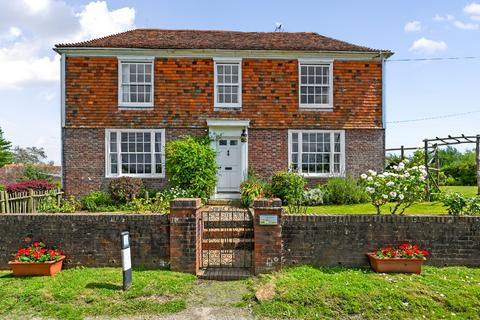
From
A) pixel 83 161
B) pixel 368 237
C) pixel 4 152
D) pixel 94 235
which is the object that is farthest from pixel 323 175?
pixel 4 152

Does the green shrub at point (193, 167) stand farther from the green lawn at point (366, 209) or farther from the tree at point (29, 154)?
the tree at point (29, 154)

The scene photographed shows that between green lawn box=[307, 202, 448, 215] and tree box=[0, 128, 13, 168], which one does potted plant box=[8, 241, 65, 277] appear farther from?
tree box=[0, 128, 13, 168]

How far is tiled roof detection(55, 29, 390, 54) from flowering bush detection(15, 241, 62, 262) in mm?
9935

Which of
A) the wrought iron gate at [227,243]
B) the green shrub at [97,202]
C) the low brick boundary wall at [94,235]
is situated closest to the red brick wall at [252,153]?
the green shrub at [97,202]

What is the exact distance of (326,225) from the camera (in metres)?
7.77

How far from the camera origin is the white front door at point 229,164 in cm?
1592

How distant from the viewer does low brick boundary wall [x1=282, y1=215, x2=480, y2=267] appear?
7738 mm

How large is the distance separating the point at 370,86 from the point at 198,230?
36.9ft

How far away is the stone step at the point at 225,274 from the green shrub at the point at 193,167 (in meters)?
6.72

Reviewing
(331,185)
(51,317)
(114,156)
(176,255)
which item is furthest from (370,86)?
(51,317)

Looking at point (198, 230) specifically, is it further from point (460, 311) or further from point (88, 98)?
point (88, 98)

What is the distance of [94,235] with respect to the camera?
25.8 feet

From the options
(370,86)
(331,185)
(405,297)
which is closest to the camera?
(405,297)

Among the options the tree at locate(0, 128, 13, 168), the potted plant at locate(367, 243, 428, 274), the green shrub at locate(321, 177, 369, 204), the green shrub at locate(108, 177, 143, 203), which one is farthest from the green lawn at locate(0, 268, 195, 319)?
the tree at locate(0, 128, 13, 168)
